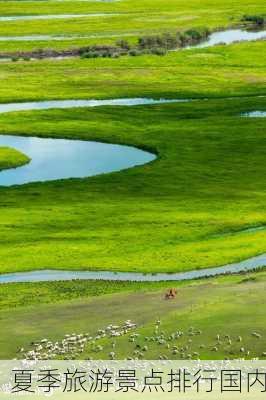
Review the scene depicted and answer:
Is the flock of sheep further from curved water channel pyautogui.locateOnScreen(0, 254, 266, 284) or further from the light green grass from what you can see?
the light green grass

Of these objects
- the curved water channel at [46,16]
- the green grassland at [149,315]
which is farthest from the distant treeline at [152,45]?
the green grassland at [149,315]

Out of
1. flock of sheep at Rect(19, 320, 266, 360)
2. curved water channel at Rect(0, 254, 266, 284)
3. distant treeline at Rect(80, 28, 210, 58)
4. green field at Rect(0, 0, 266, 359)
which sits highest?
distant treeline at Rect(80, 28, 210, 58)

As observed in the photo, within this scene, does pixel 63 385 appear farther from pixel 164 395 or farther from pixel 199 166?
pixel 199 166

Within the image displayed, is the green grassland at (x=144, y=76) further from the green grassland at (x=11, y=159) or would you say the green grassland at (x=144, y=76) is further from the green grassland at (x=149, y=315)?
the green grassland at (x=149, y=315)

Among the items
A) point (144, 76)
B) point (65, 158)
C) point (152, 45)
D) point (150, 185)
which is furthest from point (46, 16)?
point (150, 185)

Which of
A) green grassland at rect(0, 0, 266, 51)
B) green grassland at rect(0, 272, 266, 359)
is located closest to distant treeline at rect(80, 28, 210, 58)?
green grassland at rect(0, 0, 266, 51)

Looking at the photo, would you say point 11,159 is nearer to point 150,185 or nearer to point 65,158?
point 65,158

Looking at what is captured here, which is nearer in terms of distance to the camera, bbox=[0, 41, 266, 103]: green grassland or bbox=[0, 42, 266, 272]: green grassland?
bbox=[0, 42, 266, 272]: green grassland

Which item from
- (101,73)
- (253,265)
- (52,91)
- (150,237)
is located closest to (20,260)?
→ (150,237)
